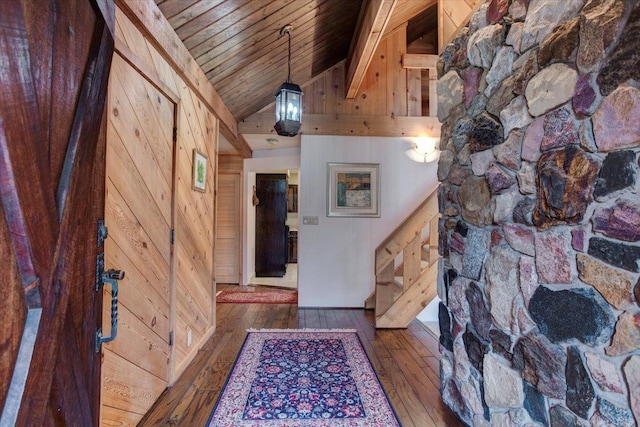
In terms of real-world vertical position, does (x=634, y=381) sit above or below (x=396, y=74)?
below

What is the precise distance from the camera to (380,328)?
3178 mm

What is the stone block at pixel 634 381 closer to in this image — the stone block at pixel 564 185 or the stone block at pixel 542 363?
the stone block at pixel 542 363

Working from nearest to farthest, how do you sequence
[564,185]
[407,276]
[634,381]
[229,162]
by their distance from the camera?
1. [634,381]
2. [564,185]
3. [407,276]
4. [229,162]

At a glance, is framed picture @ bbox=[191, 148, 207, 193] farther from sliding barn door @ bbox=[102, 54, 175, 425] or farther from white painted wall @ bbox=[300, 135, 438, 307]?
white painted wall @ bbox=[300, 135, 438, 307]

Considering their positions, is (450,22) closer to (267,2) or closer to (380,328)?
(267,2)

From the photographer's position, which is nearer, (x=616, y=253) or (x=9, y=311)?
(x=9, y=311)

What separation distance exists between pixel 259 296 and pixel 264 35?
10.6ft

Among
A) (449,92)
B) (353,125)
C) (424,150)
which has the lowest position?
(449,92)

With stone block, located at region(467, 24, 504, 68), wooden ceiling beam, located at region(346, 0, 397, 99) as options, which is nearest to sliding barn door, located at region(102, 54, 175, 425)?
wooden ceiling beam, located at region(346, 0, 397, 99)

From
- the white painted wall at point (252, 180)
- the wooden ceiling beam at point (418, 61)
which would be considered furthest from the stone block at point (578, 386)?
the white painted wall at point (252, 180)

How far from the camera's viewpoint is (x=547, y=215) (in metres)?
1.14

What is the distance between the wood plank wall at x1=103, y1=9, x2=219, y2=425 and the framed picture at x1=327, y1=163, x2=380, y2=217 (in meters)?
1.46

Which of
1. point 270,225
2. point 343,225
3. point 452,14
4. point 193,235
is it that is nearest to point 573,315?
point 452,14

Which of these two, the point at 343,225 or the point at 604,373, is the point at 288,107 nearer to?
the point at 343,225
